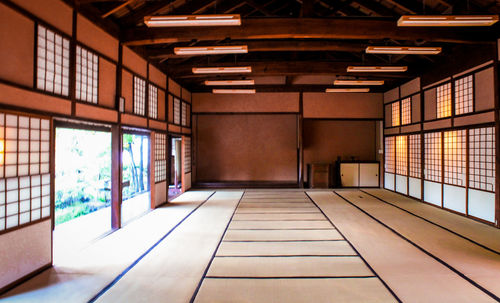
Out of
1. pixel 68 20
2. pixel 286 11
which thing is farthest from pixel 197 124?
pixel 68 20

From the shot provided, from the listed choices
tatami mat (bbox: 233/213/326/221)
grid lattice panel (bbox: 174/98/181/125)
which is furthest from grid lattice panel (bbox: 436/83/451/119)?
grid lattice panel (bbox: 174/98/181/125)

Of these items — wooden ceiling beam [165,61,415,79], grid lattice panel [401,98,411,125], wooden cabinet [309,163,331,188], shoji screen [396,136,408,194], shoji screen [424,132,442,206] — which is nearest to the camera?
shoji screen [424,132,442,206]

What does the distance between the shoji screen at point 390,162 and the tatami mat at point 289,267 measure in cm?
685

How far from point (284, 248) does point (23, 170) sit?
337cm

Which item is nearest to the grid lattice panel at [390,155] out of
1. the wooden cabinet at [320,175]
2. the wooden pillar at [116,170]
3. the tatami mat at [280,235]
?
the wooden cabinet at [320,175]

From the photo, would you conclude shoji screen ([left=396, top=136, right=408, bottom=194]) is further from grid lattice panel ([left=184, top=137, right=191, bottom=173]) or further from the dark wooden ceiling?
grid lattice panel ([left=184, top=137, right=191, bottom=173])

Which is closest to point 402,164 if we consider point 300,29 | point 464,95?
point 464,95

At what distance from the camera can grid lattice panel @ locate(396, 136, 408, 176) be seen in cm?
863

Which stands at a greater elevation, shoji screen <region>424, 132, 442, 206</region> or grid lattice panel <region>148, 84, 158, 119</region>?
grid lattice panel <region>148, 84, 158, 119</region>

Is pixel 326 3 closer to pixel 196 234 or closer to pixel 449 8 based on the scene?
pixel 449 8

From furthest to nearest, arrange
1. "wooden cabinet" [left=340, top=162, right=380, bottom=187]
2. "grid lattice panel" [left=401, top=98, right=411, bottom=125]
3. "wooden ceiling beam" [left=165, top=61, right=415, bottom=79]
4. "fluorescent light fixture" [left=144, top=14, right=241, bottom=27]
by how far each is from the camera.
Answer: "wooden cabinet" [left=340, top=162, right=380, bottom=187]
"grid lattice panel" [left=401, top=98, right=411, bottom=125]
"wooden ceiling beam" [left=165, top=61, right=415, bottom=79]
"fluorescent light fixture" [left=144, top=14, right=241, bottom=27]

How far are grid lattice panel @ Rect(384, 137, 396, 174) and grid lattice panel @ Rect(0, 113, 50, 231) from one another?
374 inches

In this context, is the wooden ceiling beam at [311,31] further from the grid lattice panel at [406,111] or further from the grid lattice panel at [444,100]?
the grid lattice panel at [406,111]

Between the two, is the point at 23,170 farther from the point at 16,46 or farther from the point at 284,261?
the point at 284,261
